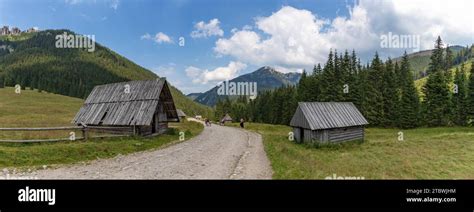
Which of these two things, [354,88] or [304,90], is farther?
[304,90]

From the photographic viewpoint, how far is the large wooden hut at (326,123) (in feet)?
91.0

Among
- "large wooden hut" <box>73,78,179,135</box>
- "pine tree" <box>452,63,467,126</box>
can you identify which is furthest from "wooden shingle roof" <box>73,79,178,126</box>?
"pine tree" <box>452,63,467,126</box>

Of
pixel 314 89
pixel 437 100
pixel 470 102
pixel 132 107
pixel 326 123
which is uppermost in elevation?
pixel 314 89

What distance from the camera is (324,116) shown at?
95.7 feet

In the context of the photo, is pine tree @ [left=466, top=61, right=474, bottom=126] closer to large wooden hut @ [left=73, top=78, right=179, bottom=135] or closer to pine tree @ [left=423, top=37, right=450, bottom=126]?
pine tree @ [left=423, top=37, right=450, bottom=126]

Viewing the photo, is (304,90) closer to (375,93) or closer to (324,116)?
(375,93)

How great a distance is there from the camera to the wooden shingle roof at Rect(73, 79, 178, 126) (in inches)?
918

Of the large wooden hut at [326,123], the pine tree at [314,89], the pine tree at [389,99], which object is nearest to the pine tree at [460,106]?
the pine tree at [389,99]

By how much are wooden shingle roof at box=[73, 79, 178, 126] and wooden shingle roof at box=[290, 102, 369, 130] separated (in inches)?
586

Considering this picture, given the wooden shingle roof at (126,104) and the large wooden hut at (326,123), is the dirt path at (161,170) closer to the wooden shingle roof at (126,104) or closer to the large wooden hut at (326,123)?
the wooden shingle roof at (126,104)

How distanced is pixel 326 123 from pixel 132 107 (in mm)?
20279

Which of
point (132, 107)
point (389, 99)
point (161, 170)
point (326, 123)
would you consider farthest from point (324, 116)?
point (389, 99)
